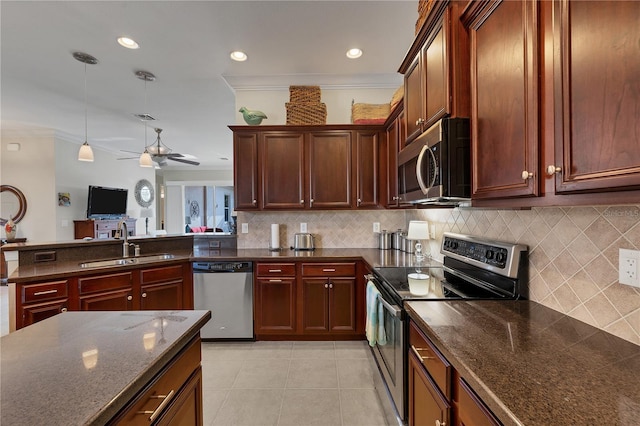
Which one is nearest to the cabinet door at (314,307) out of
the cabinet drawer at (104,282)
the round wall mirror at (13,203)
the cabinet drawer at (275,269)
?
the cabinet drawer at (275,269)

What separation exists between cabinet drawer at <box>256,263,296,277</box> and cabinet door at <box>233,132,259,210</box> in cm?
70

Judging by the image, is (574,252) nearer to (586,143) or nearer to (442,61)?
Answer: (586,143)

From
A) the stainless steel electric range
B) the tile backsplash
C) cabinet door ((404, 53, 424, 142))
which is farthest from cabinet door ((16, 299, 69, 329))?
the tile backsplash

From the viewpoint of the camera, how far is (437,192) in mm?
1428

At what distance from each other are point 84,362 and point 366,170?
2835 mm

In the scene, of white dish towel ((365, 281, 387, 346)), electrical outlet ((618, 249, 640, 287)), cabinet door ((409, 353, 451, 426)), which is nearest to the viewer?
electrical outlet ((618, 249, 640, 287))

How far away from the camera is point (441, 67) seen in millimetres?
1482

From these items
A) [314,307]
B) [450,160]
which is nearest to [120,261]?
[314,307]

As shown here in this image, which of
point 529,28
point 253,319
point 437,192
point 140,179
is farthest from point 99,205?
point 529,28

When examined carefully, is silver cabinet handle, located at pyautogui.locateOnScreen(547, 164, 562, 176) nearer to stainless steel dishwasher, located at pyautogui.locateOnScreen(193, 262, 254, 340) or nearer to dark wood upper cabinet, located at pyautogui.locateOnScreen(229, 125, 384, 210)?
dark wood upper cabinet, located at pyautogui.locateOnScreen(229, 125, 384, 210)

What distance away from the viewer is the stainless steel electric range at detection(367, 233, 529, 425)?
1453 mm

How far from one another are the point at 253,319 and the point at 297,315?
46 cm

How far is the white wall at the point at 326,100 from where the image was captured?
3.49m

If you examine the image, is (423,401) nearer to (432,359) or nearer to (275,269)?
(432,359)
